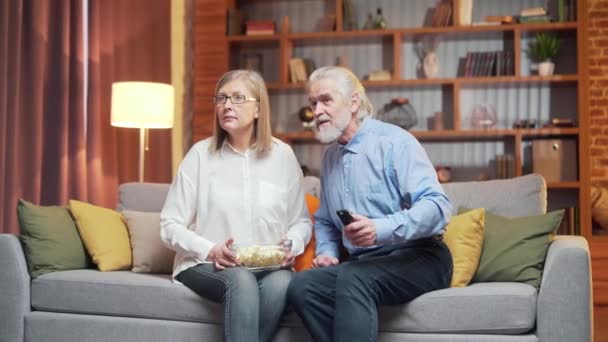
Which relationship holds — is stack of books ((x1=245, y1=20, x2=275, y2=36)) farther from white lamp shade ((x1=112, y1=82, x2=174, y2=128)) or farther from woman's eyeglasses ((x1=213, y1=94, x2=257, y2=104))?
woman's eyeglasses ((x1=213, y1=94, x2=257, y2=104))

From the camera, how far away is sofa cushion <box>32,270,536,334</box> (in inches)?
97.0

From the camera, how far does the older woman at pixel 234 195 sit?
2.57 metres

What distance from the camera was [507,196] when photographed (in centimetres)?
303

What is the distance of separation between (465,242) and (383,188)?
44 centimetres

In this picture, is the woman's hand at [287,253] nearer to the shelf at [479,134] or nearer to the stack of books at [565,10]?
the shelf at [479,134]

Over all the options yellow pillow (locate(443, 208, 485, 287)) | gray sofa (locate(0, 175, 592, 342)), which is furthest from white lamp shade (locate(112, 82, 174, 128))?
yellow pillow (locate(443, 208, 485, 287))

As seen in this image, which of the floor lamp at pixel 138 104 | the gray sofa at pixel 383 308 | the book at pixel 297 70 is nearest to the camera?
the gray sofa at pixel 383 308

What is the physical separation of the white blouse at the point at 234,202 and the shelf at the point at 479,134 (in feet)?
9.08

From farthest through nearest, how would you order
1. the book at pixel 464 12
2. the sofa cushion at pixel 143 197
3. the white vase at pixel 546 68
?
the book at pixel 464 12 < the white vase at pixel 546 68 < the sofa cushion at pixel 143 197

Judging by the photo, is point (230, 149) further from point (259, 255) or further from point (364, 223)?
point (364, 223)

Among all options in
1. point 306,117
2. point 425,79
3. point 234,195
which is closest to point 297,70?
point 306,117

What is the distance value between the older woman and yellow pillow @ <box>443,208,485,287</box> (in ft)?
1.71

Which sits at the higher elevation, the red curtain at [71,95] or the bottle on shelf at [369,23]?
the bottle on shelf at [369,23]

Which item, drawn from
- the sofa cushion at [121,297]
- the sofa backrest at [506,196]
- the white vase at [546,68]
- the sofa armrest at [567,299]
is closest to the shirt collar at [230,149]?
the sofa cushion at [121,297]
